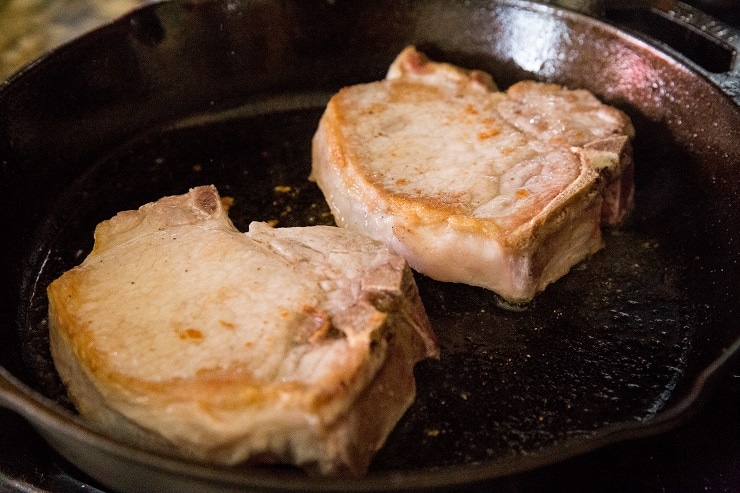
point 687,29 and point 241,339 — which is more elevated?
point 687,29

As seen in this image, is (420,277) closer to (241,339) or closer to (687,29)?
(241,339)

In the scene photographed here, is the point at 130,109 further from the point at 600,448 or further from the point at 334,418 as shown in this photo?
the point at 600,448

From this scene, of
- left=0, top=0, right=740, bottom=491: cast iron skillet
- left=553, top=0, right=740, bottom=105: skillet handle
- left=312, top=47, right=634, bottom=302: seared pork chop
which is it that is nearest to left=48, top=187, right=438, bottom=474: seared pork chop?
left=0, top=0, right=740, bottom=491: cast iron skillet

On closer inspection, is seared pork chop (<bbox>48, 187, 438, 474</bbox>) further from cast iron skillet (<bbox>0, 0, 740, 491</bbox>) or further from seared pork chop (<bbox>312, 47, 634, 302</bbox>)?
seared pork chop (<bbox>312, 47, 634, 302</bbox>)

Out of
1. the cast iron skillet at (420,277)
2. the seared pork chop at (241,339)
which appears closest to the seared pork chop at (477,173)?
the cast iron skillet at (420,277)

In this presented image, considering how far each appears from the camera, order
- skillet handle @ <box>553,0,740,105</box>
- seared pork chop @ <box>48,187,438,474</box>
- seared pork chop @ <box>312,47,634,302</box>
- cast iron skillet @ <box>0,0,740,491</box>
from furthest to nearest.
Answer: skillet handle @ <box>553,0,740,105</box>, seared pork chop @ <box>312,47,634,302</box>, cast iron skillet @ <box>0,0,740,491</box>, seared pork chop @ <box>48,187,438,474</box>

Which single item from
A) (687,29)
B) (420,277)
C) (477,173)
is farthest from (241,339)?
(687,29)

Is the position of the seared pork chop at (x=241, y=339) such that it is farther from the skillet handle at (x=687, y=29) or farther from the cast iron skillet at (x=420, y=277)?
the skillet handle at (x=687, y=29)
